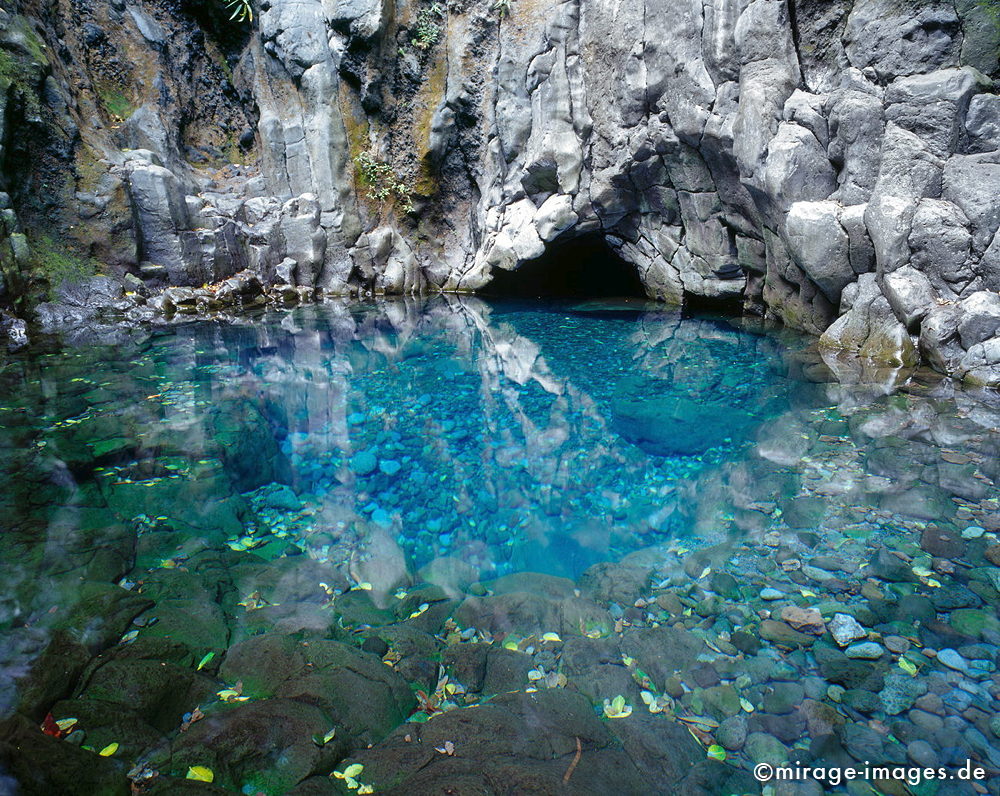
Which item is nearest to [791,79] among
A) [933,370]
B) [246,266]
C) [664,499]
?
[933,370]

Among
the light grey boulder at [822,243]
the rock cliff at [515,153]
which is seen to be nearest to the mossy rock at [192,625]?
the rock cliff at [515,153]

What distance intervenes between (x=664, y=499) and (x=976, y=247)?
6.38 m

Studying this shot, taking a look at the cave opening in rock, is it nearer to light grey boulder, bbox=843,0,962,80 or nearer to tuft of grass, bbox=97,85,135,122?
light grey boulder, bbox=843,0,962,80

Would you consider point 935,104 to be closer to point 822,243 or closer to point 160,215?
point 822,243

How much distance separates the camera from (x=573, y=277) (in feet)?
64.9

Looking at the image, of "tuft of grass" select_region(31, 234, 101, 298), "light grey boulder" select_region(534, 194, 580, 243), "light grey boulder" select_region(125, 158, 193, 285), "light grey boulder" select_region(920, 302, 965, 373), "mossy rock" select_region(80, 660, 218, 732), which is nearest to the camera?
"mossy rock" select_region(80, 660, 218, 732)

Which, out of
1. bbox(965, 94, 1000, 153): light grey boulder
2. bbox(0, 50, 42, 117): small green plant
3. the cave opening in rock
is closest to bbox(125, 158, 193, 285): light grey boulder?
bbox(0, 50, 42, 117): small green plant

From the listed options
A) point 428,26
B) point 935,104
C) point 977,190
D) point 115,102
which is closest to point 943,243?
point 977,190

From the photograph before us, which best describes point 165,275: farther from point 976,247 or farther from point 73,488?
point 976,247

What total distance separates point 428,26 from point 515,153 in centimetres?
516

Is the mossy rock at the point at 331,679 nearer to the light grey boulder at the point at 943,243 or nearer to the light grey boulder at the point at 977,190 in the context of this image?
the light grey boulder at the point at 943,243

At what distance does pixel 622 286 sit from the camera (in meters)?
19.7

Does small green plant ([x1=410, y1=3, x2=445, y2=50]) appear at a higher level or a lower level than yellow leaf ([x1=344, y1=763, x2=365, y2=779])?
higher

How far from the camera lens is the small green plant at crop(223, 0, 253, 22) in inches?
705
